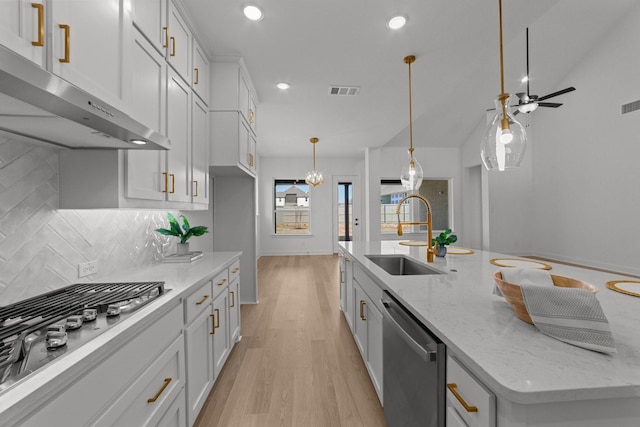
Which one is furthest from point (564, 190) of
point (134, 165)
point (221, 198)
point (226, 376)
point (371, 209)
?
point (134, 165)

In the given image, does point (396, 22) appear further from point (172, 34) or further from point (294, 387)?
point (294, 387)

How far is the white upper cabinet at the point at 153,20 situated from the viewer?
148cm

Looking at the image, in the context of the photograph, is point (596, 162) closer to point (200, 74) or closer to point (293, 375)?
point (293, 375)

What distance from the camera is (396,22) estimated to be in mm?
2275

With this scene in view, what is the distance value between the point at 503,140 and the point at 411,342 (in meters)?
1.18

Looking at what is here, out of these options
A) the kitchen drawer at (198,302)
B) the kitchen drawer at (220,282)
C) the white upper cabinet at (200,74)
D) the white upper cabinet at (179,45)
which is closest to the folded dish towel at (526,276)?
the kitchen drawer at (198,302)

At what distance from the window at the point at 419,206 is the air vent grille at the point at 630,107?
3.54 metres

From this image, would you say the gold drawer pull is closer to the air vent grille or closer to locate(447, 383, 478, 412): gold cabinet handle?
locate(447, 383, 478, 412): gold cabinet handle

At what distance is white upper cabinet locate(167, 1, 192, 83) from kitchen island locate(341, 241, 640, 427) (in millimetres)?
2097

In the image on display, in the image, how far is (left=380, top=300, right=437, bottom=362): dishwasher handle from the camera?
35.9 inches

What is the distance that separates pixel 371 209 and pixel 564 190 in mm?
4282

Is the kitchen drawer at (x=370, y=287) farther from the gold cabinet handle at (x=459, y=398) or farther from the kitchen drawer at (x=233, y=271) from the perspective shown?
the kitchen drawer at (x=233, y=271)

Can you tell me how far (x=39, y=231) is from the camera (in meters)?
1.28

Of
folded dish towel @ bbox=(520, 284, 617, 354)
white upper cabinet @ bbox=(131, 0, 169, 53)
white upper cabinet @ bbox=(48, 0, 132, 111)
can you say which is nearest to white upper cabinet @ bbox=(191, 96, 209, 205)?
white upper cabinet @ bbox=(131, 0, 169, 53)
